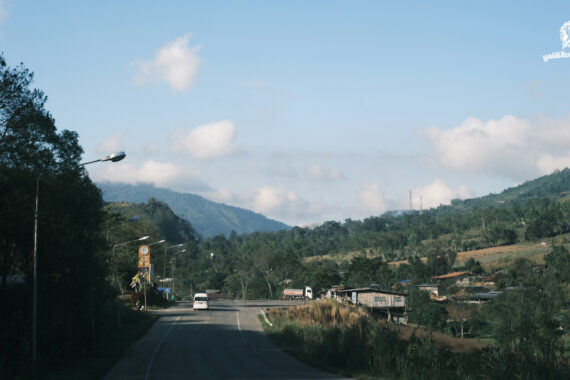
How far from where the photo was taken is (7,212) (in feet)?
90.2

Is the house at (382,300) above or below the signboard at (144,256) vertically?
below

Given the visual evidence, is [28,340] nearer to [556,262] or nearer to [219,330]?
[219,330]

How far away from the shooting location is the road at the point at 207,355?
32500mm

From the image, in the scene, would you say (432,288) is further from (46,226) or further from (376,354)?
(46,226)

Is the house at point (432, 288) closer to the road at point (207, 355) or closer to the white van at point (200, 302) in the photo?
the white van at point (200, 302)

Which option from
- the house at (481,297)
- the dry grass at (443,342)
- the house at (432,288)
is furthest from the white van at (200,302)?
the house at (432,288)

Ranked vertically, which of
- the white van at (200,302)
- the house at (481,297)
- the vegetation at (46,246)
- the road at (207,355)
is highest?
the vegetation at (46,246)

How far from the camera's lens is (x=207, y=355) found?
41.3 metres

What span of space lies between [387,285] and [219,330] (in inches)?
2899

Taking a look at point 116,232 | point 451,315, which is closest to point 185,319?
point 116,232

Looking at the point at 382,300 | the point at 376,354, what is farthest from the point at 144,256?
the point at 376,354

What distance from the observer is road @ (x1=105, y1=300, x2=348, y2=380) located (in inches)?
1280

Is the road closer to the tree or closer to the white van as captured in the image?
the tree

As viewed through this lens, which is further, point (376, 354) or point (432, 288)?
point (432, 288)
